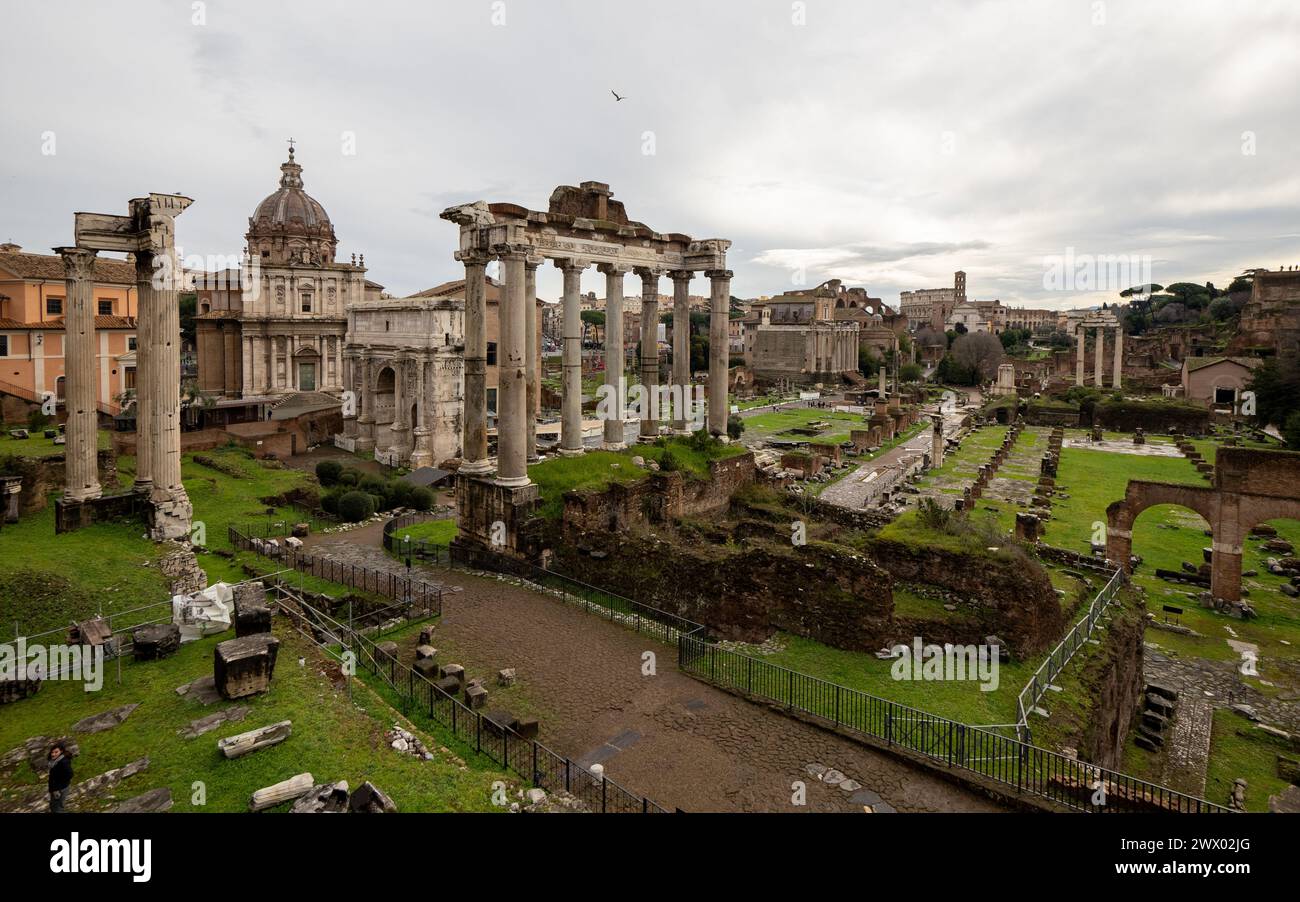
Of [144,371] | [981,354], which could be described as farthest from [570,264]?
[981,354]

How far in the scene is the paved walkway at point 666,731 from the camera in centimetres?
952

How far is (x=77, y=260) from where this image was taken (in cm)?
1630

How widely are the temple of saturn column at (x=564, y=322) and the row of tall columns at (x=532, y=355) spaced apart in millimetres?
31

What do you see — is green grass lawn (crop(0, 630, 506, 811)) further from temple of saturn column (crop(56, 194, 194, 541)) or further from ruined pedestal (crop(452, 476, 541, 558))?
ruined pedestal (crop(452, 476, 541, 558))

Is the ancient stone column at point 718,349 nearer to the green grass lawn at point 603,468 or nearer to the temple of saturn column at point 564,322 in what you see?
the temple of saturn column at point 564,322

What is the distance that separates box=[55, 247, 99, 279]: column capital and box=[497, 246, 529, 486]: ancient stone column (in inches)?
349

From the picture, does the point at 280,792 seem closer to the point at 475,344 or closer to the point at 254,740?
the point at 254,740

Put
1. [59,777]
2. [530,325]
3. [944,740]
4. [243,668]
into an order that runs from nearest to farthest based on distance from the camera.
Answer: [59,777] < [243,668] < [944,740] < [530,325]

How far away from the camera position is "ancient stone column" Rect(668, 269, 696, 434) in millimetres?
24500

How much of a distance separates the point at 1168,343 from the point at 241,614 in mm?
119430

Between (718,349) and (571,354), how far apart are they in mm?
5923

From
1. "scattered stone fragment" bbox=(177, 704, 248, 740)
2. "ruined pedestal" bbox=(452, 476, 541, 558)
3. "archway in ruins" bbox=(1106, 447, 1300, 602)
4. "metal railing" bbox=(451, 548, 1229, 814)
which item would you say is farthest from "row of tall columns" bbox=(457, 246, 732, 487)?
"archway in ruins" bbox=(1106, 447, 1300, 602)
